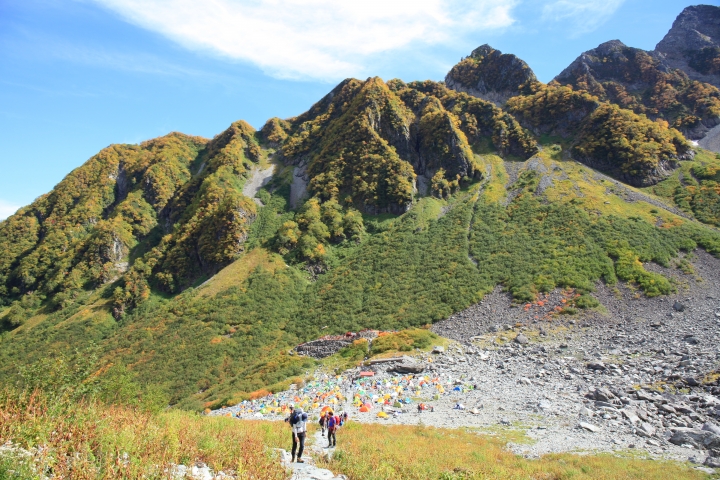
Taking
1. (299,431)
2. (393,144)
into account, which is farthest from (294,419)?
(393,144)

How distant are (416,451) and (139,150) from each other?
131 meters

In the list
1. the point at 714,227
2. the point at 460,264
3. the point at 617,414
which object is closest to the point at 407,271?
the point at 460,264

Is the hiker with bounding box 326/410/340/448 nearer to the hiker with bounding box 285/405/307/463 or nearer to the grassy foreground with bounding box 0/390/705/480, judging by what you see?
the grassy foreground with bounding box 0/390/705/480

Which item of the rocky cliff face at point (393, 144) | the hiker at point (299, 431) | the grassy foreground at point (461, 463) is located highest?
the rocky cliff face at point (393, 144)

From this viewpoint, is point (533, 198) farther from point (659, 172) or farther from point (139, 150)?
point (139, 150)

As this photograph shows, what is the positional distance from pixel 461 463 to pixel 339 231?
2241 inches

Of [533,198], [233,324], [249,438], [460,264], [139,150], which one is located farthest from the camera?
[139,150]

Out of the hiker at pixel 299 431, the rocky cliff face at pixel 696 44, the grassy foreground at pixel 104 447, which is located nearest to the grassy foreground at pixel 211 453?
the grassy foreground at pixel 104 447

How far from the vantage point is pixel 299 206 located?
80.5m

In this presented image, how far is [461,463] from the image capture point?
12633 mm

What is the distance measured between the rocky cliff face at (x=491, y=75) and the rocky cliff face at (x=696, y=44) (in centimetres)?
7032

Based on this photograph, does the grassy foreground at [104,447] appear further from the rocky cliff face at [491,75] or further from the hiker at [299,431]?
the rocky cliff face at [491,75]

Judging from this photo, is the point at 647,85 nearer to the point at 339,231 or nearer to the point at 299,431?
the point at 339,231

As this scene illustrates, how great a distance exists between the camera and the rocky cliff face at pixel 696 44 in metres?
134
